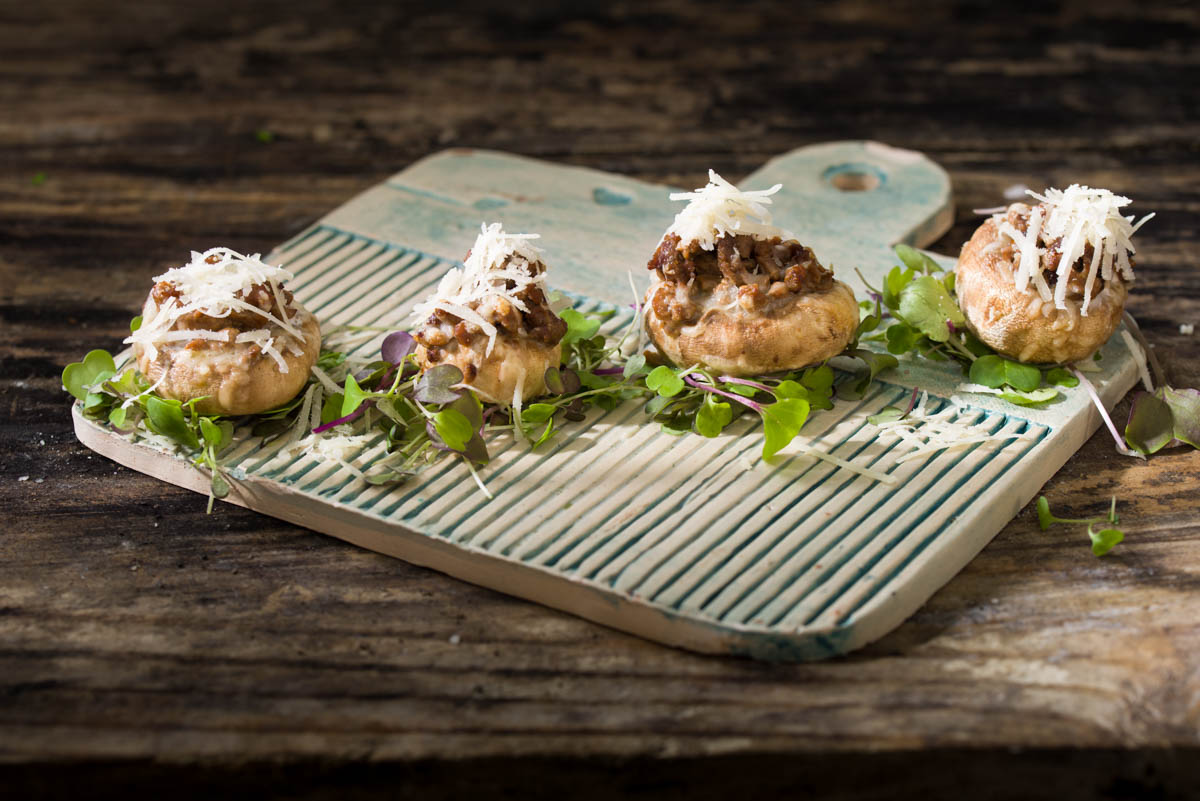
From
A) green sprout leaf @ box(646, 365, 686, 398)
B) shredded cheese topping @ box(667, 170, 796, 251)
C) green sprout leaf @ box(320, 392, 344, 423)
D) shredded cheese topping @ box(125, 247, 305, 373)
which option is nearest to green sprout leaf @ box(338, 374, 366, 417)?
green sprout leaf @ box(320, 392, 344, 423)

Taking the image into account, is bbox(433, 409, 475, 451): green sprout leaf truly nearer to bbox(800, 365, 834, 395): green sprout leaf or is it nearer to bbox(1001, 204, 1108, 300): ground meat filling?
bbox(800, 365, 834, 395): green sprout leaf

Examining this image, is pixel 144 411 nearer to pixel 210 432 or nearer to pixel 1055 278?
pixel 210 432

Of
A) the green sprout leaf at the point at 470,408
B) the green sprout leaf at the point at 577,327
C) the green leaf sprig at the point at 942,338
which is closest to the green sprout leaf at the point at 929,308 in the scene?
the green leaf sprig at the point at 942,338

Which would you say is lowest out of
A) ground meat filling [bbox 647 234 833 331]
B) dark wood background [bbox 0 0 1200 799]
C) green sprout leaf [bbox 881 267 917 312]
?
dark wood background [bbox 0 0 1200 799]

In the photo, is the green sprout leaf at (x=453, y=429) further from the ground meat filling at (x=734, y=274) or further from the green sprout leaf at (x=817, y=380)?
the green sprout leaf at (x=817, y=380)

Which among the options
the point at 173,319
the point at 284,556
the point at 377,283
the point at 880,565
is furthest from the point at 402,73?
the point at 880,565

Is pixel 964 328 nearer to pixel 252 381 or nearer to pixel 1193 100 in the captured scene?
pixel 252 381
